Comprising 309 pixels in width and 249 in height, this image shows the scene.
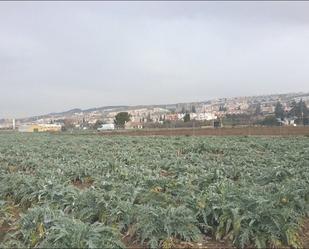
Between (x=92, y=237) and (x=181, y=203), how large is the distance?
6.59ft

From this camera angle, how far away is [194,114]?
112 m

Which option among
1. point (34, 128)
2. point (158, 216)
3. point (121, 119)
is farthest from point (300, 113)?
point (34, 128)

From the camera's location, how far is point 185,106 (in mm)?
131000

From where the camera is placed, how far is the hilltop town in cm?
7175

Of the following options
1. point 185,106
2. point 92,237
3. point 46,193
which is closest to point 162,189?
point 46,193

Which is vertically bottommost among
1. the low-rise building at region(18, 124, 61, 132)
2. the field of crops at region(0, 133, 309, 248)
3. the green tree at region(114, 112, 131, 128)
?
the low-rise building at region(18, 124, 61, 132)

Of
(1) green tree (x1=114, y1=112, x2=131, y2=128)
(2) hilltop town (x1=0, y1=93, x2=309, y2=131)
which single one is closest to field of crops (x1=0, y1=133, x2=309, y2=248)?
(2) hilltop town (x1=0, y1=93, x2=309, y2=131)

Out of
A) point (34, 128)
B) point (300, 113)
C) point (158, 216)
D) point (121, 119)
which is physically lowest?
point (34, 128)

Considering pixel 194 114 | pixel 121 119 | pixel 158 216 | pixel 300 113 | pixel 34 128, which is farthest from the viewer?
pixel 34 128

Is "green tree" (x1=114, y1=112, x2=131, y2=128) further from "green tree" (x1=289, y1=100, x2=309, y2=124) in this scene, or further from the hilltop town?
"green tree" (x1=289, y1=100, x2=309, y2=124)

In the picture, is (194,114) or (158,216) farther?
(194,114)

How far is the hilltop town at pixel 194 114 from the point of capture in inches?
2825

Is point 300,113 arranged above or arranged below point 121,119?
above

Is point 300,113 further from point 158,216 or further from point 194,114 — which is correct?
point 158,216
